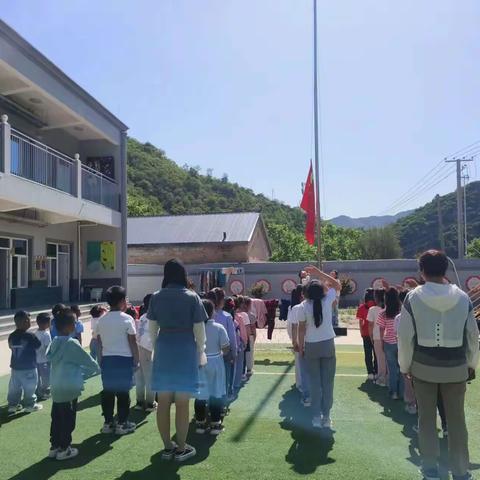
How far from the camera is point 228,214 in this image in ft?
131

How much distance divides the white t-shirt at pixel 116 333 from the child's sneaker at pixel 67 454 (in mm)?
1022

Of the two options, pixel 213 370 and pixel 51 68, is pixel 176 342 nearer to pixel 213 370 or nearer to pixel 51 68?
pixel 213 370

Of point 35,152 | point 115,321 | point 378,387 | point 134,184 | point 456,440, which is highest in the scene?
point 134,184

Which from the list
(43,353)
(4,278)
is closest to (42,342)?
(43,353)

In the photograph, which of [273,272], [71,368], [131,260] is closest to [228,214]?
[131,260]

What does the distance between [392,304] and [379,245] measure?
60.4m

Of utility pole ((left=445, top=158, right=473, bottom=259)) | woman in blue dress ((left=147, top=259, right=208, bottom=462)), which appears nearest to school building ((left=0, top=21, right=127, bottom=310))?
woman in blue dress ((left=147, top=259, right=208, bottom=462))

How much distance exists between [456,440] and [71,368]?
140 inches

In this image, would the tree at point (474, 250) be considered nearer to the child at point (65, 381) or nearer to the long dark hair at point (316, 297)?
the long dark hair at point (316, 297)

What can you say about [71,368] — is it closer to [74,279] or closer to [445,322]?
[445,322]

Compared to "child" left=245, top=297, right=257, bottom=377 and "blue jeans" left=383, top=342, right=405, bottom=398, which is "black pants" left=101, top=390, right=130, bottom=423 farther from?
"blue jeans" left=383, top=342, right=405, bottom=398

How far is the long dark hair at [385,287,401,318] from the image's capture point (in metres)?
7.04

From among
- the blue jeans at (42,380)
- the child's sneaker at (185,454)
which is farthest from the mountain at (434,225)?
the child's sneaker at (185,454)

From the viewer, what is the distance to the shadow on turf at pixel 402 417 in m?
4.97
